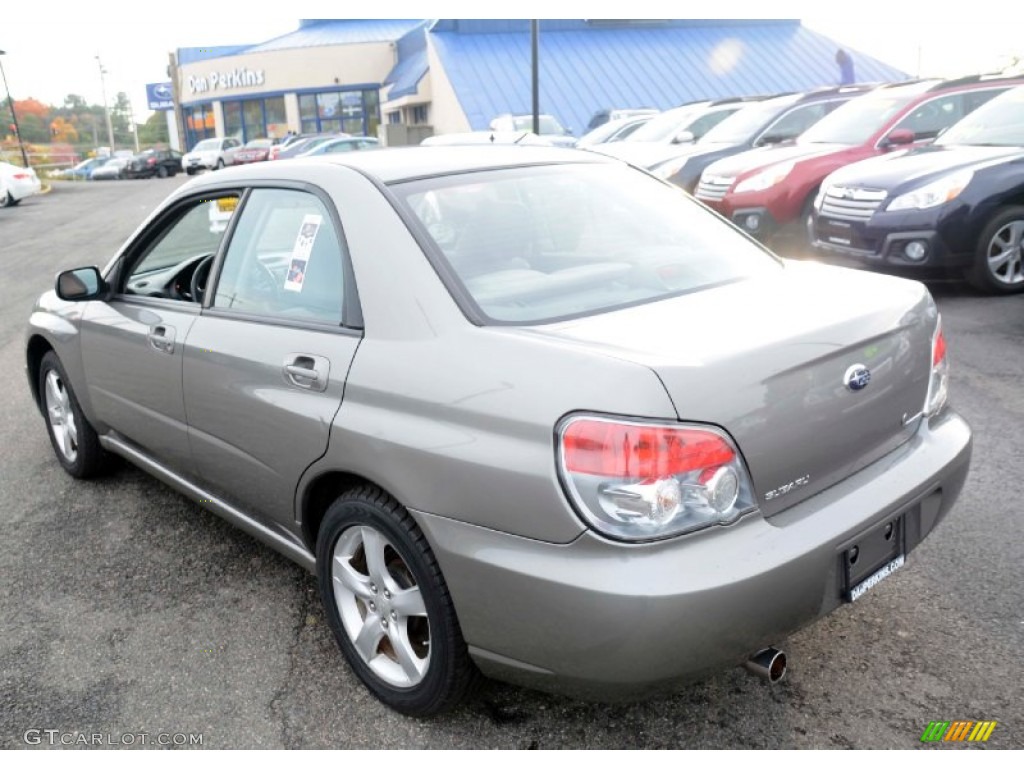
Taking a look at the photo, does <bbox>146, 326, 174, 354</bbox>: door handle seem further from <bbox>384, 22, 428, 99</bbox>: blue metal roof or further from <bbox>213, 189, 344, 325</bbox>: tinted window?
<bbox>384, 22, 428, 99</bbox>: blue metal roof

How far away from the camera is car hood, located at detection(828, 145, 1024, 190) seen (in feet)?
24.1

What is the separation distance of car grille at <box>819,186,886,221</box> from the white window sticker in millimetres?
5752

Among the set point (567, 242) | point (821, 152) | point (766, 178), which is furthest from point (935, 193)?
point (567, 242)

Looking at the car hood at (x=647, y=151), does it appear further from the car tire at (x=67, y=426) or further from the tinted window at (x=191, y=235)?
the car tire at (x=67, y=426)

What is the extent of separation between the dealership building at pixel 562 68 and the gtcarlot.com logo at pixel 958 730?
31.3 meters

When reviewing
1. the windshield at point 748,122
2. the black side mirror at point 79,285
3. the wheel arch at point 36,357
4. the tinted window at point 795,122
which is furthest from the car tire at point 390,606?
the windshield at point 748,122

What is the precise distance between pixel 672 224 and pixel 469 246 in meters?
0.81

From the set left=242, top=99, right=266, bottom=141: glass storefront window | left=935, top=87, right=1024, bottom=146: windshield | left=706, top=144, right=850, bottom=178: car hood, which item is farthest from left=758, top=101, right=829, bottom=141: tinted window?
left=242, top=99, right=266, bottom=141: glass storefront window

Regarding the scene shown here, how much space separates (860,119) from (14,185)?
73.2ft

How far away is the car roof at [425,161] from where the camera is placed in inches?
118

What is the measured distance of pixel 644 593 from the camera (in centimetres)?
204

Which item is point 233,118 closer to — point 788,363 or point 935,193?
point 935,193

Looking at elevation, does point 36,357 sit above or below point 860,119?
below

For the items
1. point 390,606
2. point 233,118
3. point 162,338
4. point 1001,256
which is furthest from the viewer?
point 233,118
